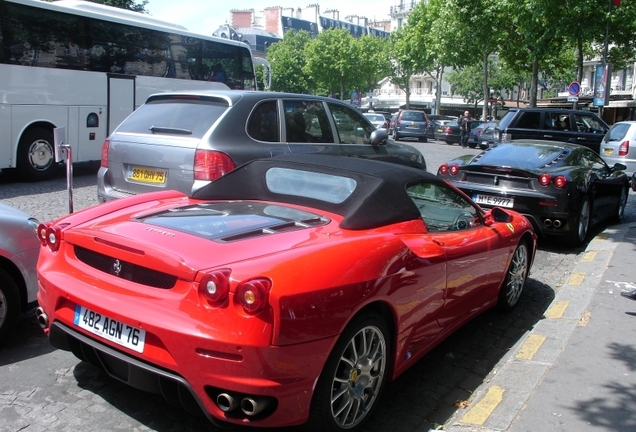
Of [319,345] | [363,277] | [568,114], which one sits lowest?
[319,345]

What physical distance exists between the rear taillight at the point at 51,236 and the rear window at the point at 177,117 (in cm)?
299

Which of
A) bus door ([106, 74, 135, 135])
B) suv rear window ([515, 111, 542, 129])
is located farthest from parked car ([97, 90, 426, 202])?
suv rear window ([515, 111, 542, 129])

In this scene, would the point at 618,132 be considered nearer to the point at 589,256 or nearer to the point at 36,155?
the point at 589,256

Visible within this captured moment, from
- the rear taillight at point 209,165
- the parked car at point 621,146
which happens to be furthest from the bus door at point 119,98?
the parked car at point 621,146

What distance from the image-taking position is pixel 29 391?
387cm

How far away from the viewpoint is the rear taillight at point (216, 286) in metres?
2.97

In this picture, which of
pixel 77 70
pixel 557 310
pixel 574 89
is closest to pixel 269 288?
pixel 557 310

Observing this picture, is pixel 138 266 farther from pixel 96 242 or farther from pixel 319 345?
pixel 319 345

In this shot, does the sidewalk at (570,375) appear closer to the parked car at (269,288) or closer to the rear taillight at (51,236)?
the parked car at (269,288)

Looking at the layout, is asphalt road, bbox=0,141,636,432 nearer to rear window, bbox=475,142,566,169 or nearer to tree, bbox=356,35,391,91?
rear window, bbox=475,142,566,169

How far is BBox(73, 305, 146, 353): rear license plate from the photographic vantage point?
125 inches

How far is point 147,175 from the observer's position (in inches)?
272

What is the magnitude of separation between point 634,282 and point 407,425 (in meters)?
3.92

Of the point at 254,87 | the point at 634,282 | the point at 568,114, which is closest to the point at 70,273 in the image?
the point at 634,282
